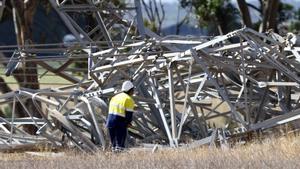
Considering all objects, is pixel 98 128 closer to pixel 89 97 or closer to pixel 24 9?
pixel 89 97

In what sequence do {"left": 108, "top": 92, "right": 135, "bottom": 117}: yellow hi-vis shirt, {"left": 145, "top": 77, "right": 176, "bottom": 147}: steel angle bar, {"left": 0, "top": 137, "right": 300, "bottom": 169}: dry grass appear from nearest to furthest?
{"left": 0, "top": 137, "right": 300, "bottom": 169}: dry grass → {"left": 108, "top": 92, "right": 135, "bottom": 117}: yellow hi-vis shirt → {"left": 145, "top": 77, "right": 176, "bottom": 147}: steel angle bar

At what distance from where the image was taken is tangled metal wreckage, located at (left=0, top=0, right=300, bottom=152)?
19.9 meters

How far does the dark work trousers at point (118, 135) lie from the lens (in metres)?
19.4

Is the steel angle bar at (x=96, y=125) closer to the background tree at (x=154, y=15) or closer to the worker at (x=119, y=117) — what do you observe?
the worker at (x=119, y=117)

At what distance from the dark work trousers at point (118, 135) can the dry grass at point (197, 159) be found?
136 cm

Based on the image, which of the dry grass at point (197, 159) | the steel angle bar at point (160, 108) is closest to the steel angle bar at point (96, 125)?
the steel angle bar at point (160, 108)

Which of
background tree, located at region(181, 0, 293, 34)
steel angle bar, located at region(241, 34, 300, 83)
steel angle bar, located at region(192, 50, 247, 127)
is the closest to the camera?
steel angle bar, located at region(192, 50, 247, 127)

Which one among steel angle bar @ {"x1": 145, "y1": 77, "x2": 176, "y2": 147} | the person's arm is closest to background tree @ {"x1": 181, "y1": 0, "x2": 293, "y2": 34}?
steel angle bar @ {"x1": 145, "y1": 77, "x2": 176, "y2": 147}

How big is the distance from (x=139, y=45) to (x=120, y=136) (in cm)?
259

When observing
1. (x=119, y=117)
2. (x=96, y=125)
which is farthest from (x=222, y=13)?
(x=119, y=117)

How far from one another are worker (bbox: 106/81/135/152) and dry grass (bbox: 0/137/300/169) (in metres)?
1.41

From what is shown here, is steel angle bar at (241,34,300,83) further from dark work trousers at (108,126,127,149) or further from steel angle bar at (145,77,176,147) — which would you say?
dark work trousers at (108,126,127,149)

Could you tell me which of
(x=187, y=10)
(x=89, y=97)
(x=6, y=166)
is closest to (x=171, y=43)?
(x=89, y=97)

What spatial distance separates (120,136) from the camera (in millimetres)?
19422
